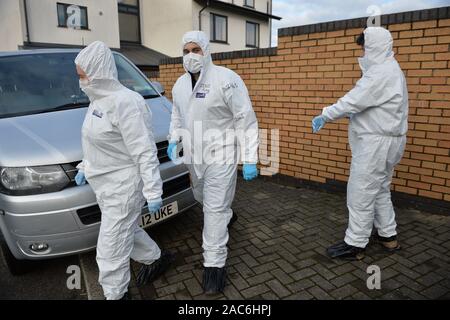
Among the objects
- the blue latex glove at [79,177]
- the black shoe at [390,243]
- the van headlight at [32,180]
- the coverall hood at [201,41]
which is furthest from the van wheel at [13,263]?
the black shoe at [390,243]

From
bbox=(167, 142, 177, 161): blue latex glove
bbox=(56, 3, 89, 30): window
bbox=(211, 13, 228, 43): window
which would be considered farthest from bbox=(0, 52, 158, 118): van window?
bbox=(211, 13, 228, 43): window

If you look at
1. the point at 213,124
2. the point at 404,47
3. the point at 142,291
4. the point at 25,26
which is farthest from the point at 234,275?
the point at 25,26

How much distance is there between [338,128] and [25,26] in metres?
14.6

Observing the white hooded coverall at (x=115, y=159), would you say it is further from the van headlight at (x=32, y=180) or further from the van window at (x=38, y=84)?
the van window at (x=38, y=84)

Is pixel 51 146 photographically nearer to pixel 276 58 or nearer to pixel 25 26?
pixel 276 58

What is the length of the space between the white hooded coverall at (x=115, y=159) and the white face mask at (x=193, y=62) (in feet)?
1.81

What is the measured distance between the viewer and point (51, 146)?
2.64 m

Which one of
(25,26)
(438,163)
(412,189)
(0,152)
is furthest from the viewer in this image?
(25,26)

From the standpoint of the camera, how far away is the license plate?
2882mm

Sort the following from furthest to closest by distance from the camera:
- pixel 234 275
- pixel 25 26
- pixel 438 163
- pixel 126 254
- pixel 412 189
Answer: pixel 25 26 < pixel 412 189 < pixel 438 163 < pixel 234 275 < pixel 126 254

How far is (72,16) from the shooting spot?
50.4 feet

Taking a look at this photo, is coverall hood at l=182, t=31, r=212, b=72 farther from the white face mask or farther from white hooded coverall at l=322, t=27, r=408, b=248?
white hooded coverall at l=322, t=27, r=408, b=248

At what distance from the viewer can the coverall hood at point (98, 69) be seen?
2.16m
